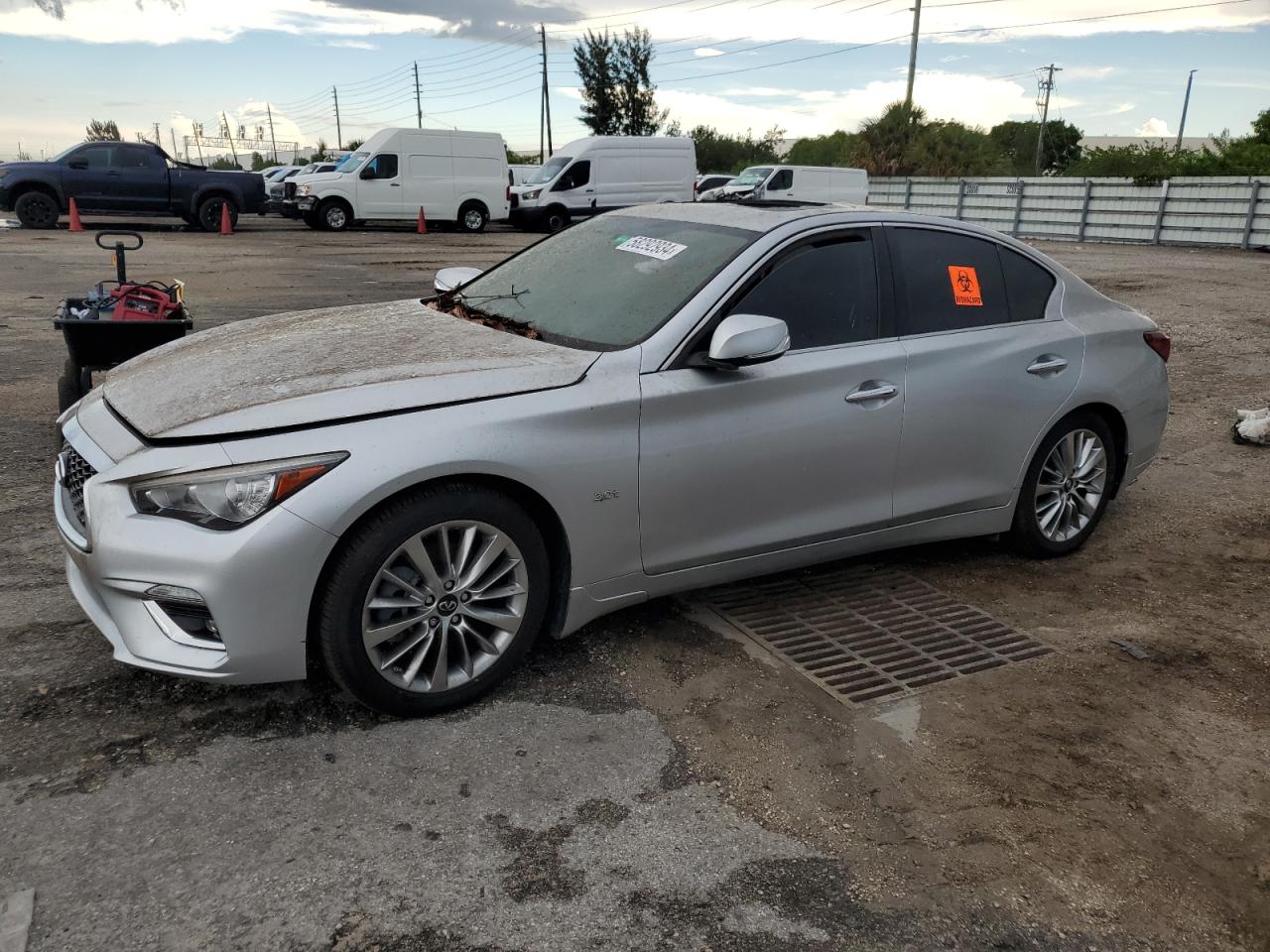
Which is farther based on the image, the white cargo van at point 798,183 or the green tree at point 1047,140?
the green tree at point 1047,140

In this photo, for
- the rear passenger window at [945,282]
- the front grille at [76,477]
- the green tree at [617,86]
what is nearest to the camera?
the front grille at [76,477]

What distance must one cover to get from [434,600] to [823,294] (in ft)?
6.27

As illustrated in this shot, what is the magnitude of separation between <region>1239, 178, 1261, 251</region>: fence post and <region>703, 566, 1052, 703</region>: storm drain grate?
24.7m

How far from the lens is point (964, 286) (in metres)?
4.36

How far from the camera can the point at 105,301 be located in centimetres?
577

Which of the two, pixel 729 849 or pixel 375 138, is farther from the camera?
pixel 375 138

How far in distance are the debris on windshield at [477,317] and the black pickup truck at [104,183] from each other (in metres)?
20.3

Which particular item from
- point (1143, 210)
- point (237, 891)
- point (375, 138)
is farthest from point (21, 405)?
point (1143, 210)

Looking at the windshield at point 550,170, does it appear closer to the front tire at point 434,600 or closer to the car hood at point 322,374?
the car hood at point 322,374

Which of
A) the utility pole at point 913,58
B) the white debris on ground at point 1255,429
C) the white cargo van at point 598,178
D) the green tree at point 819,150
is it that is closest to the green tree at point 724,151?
the green tree at point 819,150

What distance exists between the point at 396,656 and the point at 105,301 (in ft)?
12.6

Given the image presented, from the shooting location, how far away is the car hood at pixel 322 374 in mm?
2986

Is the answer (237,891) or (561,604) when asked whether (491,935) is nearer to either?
(237,891)

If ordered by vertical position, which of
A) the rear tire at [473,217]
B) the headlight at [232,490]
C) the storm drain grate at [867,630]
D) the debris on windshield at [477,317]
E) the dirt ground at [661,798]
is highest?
the debris on windshield at [477,317]
